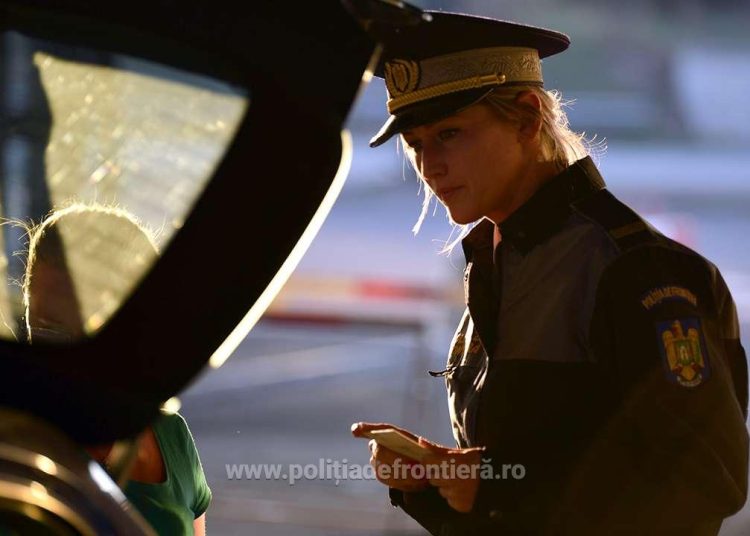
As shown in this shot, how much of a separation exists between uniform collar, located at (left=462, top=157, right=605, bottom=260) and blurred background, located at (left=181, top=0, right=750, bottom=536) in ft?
1.46

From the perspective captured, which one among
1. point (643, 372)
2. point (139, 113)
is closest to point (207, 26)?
point (139, 113)

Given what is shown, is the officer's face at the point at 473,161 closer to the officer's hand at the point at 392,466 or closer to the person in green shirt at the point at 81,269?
the officer's hand at the point at 392,466

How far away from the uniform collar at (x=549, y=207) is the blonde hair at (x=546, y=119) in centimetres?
4

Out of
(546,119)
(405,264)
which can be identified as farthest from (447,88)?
(405,264)

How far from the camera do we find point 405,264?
33.9 feet

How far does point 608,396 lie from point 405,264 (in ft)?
29.4

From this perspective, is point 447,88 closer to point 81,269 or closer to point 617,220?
point 617,220

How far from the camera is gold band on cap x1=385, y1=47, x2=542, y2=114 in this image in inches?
58.6

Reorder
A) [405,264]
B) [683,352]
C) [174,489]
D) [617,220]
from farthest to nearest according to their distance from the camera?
[405,264]
[174,489]
[617,220]
[683,352]

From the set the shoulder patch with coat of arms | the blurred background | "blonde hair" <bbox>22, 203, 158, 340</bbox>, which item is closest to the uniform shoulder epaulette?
the shoulder patch with coat of arms

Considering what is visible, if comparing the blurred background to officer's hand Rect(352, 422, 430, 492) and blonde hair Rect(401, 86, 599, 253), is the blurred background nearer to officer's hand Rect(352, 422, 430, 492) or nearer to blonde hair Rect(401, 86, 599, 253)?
blonde hair Rect(401, 86, 599, 253)

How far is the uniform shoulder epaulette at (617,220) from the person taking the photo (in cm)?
142

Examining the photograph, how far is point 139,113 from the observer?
0.74 m

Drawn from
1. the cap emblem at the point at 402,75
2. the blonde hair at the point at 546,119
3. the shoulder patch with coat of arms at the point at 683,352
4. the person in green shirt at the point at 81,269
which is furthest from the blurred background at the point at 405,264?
the shoulder patch with coat of arms at the point at 683,352
